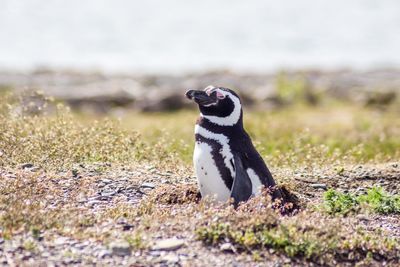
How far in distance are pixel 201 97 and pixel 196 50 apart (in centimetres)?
2850

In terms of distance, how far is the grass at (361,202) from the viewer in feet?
25.5

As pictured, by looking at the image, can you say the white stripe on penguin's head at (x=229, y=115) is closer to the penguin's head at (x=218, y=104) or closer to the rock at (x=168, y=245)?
the penguin's head at (x=218, y=104)

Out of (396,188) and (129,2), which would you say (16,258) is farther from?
(129,2)

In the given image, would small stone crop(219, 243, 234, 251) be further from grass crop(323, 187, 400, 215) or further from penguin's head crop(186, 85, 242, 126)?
penguin's head crop(186, 85, 242, 126)

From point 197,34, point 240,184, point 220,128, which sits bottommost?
point 240,184

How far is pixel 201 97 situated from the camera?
25.5 feet

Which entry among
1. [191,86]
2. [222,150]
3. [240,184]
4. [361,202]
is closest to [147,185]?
[222,150]

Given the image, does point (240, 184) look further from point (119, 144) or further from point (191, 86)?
point (191, 86)

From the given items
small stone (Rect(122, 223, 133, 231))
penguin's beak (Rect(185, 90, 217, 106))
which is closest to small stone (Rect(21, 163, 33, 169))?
penguin's beak (Rect(185, 90, 217, 106))

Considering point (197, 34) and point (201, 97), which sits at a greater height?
point (197, 34)

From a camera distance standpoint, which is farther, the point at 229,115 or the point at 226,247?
the point at 229,115

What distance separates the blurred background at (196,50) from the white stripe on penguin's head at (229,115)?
1098 cm

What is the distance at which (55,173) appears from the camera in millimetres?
8562

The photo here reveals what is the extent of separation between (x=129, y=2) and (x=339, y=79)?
984 inches
